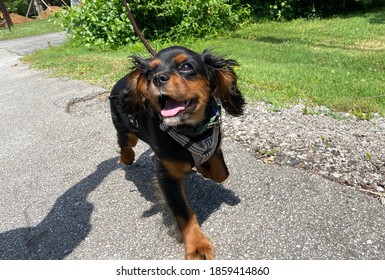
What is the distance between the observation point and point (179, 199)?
237 centimetres

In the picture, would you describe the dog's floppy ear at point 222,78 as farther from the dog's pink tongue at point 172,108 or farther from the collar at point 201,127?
the dog's pink tongue at point 172,108

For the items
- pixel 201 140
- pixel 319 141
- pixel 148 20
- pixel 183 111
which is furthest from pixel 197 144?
pixel 148 20

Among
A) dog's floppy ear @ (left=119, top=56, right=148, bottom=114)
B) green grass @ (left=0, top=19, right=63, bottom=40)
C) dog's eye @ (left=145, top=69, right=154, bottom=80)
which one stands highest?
dog's eye @ (left=145, top=69, right=154, bottom=80)

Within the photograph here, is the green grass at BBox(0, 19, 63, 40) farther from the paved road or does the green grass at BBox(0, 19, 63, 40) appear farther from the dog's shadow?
the dog's shadow

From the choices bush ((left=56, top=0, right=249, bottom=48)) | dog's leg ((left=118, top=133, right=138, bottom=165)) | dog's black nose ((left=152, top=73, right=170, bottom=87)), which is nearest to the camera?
dog's black nose ((left=152, top=73, right=170, bottom=87))

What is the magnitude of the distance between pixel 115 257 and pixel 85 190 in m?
1.01

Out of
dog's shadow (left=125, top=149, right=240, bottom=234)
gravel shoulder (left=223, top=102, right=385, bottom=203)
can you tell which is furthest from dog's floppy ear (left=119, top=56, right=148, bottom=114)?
gravel shoulder (left=223, top=102, right=385, bottom=203)

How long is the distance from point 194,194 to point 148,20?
898 cm

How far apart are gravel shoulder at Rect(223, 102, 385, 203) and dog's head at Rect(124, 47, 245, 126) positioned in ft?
2.52

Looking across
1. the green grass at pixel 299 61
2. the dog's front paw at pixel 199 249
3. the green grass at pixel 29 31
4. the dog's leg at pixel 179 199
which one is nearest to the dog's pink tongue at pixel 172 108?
the dog's leg at pixel 179 199

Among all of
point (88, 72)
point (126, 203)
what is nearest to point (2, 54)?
point (88, 72)

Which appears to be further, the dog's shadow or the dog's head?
the dog's shadow

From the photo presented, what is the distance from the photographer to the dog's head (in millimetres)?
2193
